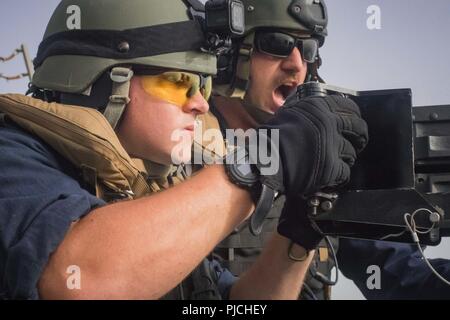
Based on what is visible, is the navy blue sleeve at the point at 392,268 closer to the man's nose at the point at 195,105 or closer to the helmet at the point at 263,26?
the helmet at the point at 263,26

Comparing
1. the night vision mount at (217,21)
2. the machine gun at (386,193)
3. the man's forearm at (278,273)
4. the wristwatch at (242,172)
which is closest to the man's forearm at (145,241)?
the wristwatch at (242,172)

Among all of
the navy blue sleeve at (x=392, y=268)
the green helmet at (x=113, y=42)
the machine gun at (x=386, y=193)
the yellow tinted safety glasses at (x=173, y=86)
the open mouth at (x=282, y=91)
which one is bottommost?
the navy blue sleeve at (x=392, y=268)

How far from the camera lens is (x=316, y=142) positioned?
1.70m

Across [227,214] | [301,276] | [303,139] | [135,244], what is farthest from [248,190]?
[301,276]

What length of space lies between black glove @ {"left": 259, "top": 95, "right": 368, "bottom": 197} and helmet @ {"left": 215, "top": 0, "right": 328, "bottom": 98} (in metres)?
1.91

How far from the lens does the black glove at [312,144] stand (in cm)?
169

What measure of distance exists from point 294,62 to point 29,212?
94.1 inches

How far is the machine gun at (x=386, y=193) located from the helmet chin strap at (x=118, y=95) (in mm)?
707

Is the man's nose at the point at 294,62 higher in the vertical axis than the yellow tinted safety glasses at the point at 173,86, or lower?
lower

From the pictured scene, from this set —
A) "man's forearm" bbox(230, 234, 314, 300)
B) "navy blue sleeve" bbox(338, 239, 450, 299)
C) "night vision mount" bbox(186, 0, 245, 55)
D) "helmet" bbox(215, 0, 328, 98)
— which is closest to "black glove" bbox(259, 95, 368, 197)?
"man's forearm" bbox(230, 234, 314, 300)

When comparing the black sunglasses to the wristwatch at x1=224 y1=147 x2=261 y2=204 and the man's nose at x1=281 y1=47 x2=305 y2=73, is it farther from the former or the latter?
the wristwatch at x1=224 y1=147 x2=261 y2=204
